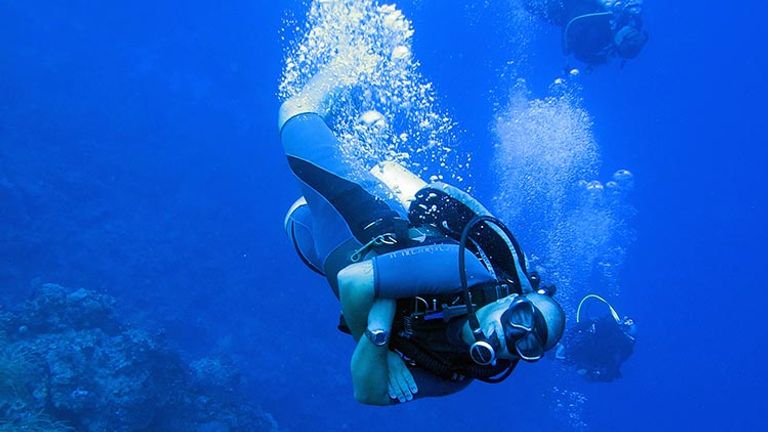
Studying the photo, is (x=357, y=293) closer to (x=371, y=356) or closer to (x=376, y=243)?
(x=371, y=356)

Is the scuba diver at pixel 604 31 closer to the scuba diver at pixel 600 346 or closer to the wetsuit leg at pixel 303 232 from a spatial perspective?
the scuba diver at pixel 600 346

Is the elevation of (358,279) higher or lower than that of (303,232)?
lower

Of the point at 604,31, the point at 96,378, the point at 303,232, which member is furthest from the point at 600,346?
the point at 96,378

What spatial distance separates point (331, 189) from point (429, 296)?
1424 mm

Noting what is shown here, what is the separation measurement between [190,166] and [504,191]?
22.5 m

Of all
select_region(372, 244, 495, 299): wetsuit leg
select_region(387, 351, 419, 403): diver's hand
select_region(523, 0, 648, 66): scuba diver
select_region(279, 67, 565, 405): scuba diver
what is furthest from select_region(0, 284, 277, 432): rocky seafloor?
select_region(523, 0, 648, 66): scuba diver

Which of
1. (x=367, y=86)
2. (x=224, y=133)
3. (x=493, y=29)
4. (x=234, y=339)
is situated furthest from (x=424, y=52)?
(x=367, y=86)

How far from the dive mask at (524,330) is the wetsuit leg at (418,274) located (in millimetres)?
323

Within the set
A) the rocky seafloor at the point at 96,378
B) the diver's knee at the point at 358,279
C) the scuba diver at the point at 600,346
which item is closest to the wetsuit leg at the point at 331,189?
the diver's knee at the point at 358,279

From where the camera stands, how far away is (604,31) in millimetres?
12516

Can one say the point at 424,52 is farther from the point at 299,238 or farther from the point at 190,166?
the point at 299,238

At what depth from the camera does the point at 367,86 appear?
19.1ft

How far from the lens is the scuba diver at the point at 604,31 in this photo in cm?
1235

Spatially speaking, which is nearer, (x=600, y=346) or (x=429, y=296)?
(x=429, y=296)
